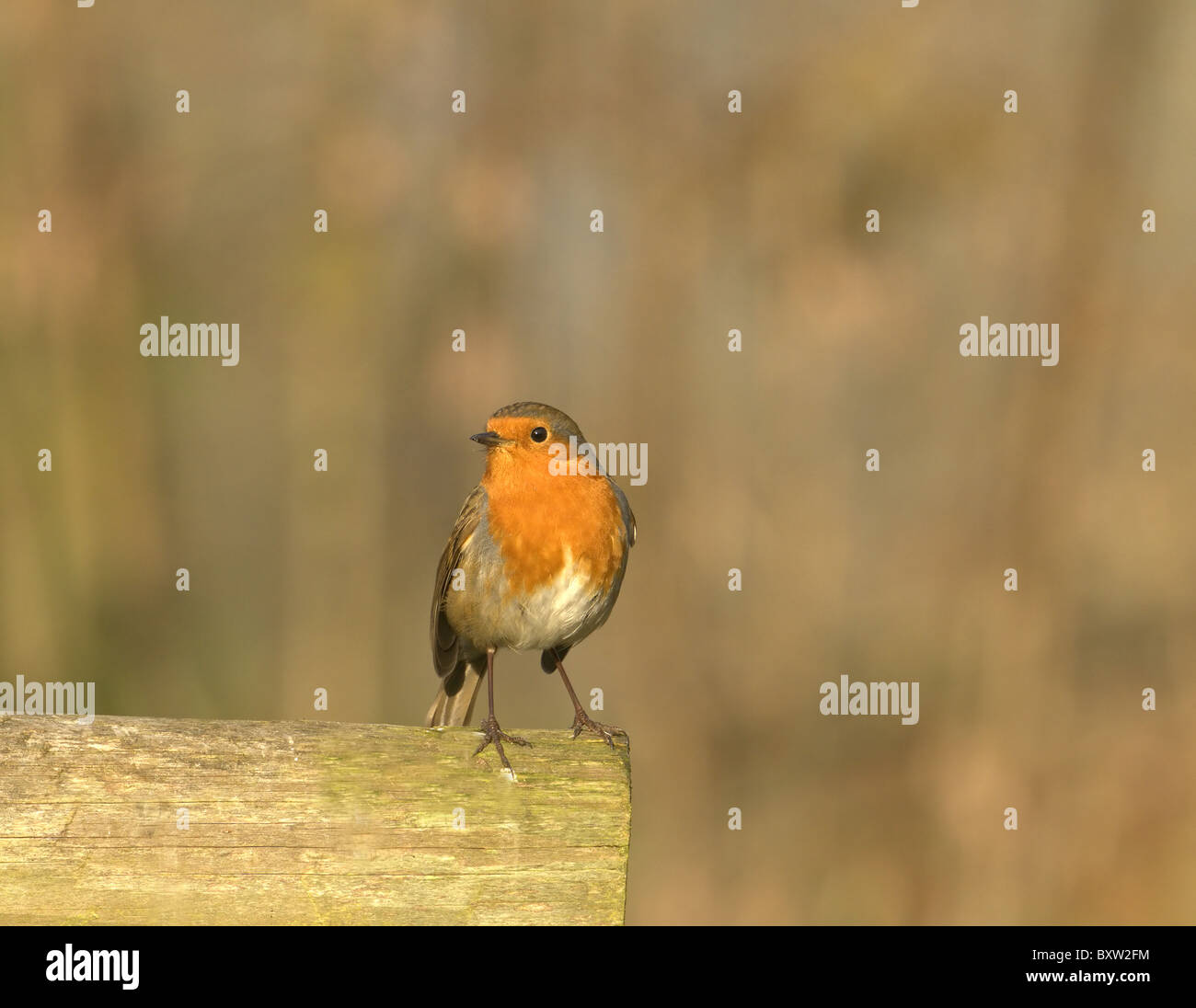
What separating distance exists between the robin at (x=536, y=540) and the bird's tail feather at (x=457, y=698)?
1.80ft

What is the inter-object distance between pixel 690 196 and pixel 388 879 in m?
4.35

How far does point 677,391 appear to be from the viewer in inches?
255

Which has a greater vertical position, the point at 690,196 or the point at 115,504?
the point at 690,196

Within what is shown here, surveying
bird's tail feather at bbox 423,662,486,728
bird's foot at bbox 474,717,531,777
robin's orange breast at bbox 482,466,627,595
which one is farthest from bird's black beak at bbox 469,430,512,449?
bird's foot at bbox 474,717,531,777

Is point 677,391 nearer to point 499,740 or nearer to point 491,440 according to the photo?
point 491,440

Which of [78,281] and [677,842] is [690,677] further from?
[78,281]

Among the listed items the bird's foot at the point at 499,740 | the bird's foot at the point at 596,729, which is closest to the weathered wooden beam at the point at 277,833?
the bird's foot at the point at 499,740

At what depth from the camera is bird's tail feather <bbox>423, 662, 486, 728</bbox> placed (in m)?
5.39

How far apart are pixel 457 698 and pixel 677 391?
1849 mm

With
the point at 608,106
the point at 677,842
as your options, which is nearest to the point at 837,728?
the point at 677,842

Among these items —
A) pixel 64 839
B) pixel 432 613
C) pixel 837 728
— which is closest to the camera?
pixel 64 839

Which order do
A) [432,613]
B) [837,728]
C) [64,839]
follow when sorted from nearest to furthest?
[64,839], [432,613], [837,728]

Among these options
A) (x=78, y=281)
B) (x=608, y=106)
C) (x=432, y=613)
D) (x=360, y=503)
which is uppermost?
(x=608, y=106)

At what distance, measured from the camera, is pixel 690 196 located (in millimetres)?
6438
